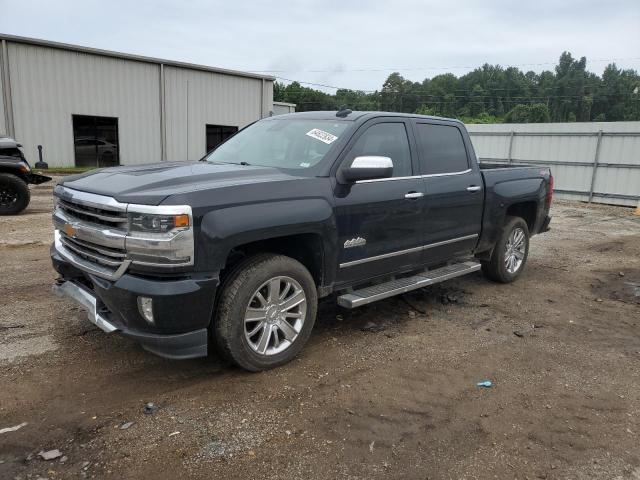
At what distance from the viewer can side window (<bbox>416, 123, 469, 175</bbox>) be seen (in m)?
5.06

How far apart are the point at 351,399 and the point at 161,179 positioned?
6.47ft

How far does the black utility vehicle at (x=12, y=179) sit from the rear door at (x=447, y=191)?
8.35 metres

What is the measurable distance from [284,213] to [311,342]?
4.35ft

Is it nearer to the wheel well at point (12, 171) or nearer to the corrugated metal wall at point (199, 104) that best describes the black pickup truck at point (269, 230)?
the wheel well at point (12, 171)

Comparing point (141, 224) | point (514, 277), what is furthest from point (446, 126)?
point (141, 224)

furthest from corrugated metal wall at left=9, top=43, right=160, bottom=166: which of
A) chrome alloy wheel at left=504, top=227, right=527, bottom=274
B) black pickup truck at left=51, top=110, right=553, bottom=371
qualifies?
chrome alloy wheel at left=504, top=227, right=527, bottom=274

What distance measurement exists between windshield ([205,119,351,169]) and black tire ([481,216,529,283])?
111 inches

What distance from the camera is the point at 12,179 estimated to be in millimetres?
9922

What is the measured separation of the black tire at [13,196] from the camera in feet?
32.8

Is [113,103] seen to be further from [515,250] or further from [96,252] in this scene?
[96,252]

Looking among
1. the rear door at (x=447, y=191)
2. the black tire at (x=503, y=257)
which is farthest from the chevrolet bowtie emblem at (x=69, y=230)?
the black tire at (x=503, y=257)

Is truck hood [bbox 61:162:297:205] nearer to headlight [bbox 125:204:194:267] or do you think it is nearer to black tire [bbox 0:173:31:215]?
headlight [bbox 125:204:194:267]

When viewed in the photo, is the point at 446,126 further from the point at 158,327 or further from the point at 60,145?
the point at 60,145

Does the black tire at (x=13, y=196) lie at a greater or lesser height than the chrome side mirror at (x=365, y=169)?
lesser
